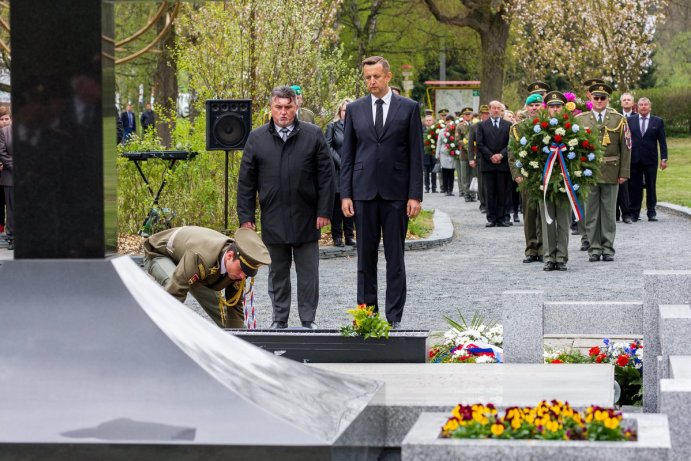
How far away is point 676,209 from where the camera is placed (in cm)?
2556

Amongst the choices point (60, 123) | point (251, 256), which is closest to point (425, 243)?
point (251, 256)

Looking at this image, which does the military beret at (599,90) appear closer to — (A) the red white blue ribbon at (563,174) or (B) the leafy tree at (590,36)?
(A) the red white blue ribbon at (563,174)

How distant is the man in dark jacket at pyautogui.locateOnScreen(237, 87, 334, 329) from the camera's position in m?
10.9

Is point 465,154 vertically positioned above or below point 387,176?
above

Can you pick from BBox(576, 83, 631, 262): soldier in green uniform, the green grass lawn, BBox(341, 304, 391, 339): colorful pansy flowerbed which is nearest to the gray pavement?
BBox(576, 83, 631, 262): soldier in green uniform

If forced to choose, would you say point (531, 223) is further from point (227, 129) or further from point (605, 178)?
point (227, 129)

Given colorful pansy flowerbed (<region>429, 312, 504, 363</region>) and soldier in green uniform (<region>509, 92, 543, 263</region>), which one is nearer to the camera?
colorful pansy flowerbed (<region>429, 312, 504, 363</region>)

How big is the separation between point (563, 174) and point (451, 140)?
57.5ft

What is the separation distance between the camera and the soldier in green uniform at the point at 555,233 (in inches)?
626

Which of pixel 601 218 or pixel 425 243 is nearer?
pixel 601 218

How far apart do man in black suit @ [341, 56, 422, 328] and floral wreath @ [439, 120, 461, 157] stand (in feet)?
72.2

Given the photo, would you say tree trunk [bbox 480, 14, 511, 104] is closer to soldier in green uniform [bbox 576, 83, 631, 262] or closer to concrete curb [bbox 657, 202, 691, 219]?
concrete curb [bbox 657, 202, 691, 219]

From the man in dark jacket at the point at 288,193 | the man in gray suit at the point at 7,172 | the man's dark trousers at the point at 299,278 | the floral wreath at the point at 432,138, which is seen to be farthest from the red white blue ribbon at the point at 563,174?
the floral wreath at the point at 432,138

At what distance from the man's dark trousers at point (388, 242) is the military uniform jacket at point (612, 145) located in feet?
21.8
